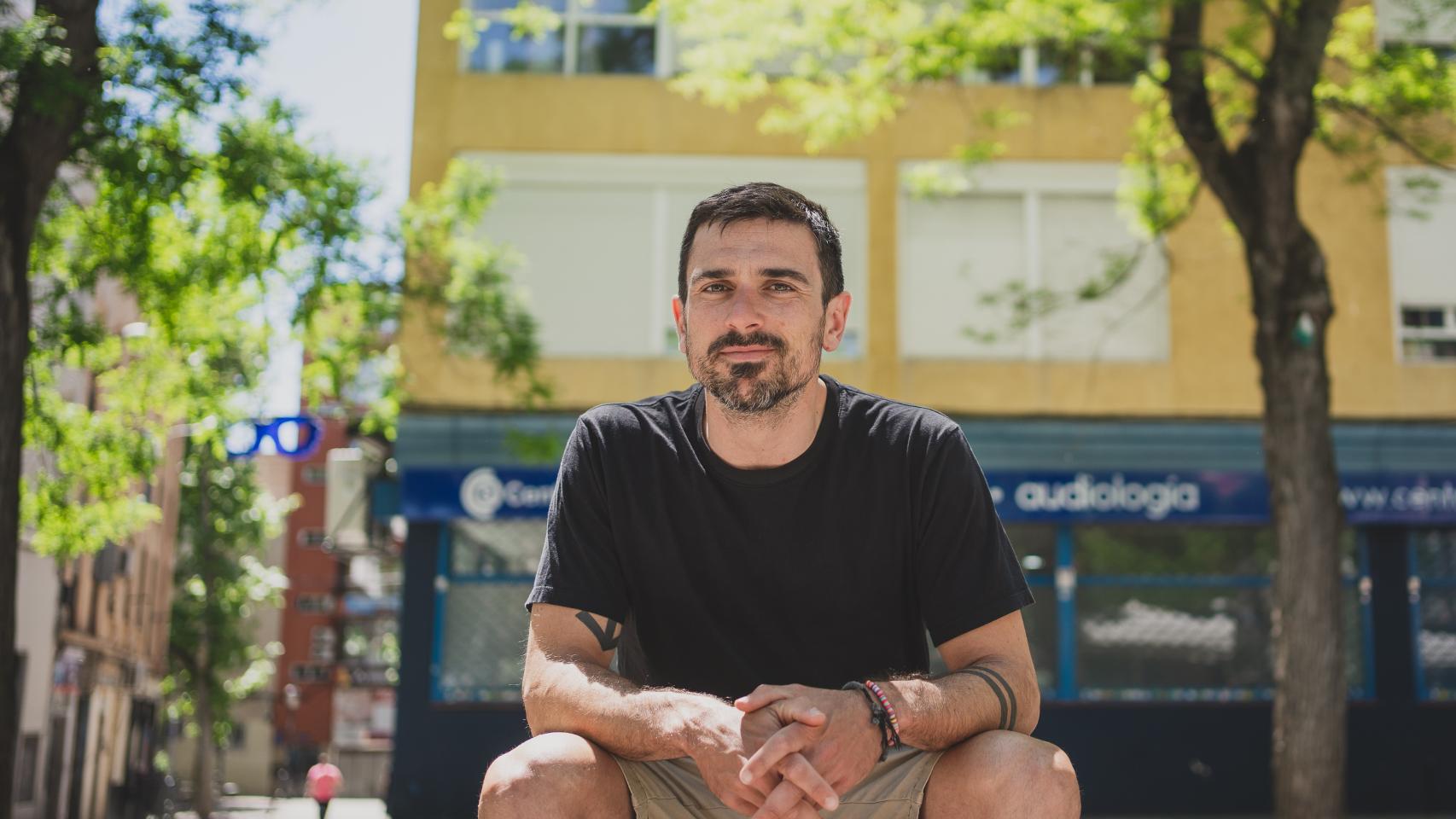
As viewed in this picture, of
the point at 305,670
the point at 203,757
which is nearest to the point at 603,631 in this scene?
the point at 203,757

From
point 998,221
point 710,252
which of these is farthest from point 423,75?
point 710,252

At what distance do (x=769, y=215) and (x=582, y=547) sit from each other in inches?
30.6

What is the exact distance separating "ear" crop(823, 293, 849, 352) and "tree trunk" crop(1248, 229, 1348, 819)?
750cm

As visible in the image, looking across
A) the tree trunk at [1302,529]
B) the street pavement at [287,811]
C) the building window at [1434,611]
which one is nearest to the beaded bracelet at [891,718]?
the tree trunk at [1302,529]

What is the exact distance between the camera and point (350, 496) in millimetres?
18047

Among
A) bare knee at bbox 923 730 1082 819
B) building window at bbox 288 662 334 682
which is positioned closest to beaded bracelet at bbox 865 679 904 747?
bare knee at bbox 923 730 1082 819

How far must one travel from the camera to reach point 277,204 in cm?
1138

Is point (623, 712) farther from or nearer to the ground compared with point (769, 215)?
nearer to the ground

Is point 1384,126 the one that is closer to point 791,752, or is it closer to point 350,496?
point 791,752

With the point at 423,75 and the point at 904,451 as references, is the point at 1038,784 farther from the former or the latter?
the point at 423,75

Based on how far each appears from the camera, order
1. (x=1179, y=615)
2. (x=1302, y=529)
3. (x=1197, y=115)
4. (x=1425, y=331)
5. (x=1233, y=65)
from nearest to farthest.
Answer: (x=1302, y=529), (x=1233, y=65), (x=1197, y=115), (x=1179, y=615), (x=1425, y=331)

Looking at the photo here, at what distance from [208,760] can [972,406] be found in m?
27.1

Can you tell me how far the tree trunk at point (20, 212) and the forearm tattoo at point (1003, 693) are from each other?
26.3 ft

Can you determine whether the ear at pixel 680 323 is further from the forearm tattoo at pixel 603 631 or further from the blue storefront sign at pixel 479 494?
the blue storefront sign at pixel 479 494
